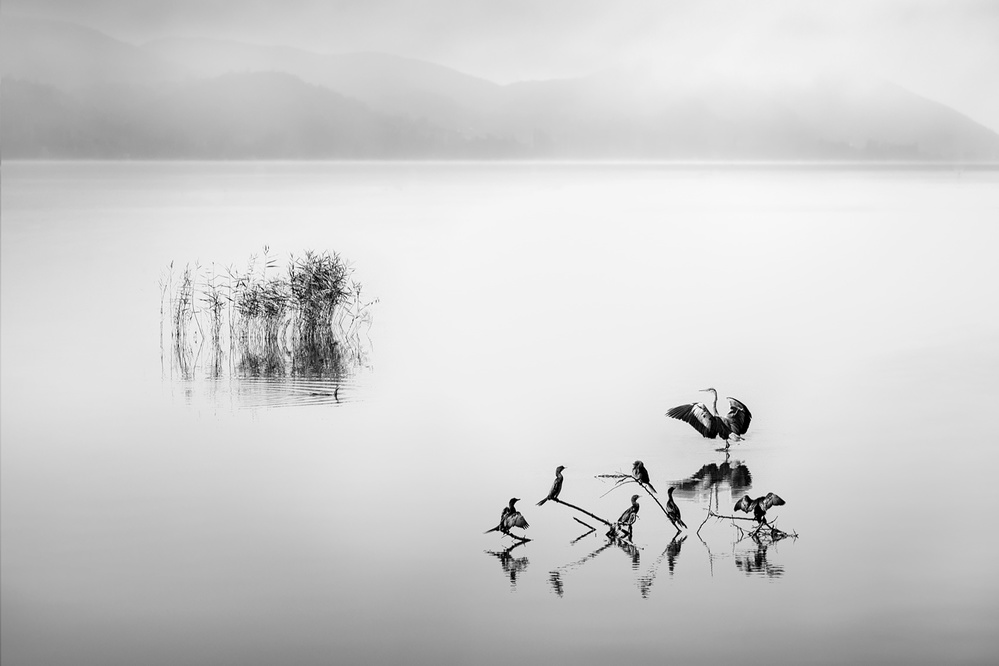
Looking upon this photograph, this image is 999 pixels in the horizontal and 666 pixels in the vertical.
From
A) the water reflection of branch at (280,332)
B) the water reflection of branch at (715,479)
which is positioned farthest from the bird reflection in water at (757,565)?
the water reflection of branch at (280,332)

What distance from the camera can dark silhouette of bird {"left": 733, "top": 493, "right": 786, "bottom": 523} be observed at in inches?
227

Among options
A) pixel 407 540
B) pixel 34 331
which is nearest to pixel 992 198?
pixel 34 331

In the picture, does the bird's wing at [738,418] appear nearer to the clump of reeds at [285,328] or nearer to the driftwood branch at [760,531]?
the driftwood branch at [760,531]

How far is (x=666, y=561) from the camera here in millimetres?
5590

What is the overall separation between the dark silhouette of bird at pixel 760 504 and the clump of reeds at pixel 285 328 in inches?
183

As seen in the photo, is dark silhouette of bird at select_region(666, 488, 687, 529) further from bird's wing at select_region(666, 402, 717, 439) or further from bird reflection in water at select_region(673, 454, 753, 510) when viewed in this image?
bird's wing at select_region(666, 402, 717, 439)

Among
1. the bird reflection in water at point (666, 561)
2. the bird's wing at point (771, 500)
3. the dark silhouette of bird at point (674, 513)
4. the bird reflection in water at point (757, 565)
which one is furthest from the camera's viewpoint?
the dark silhouette of bird at point (674, 513)

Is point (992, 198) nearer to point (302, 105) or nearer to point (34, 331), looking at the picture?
Answer: point (302, 105)

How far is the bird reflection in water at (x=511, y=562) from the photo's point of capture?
220 inches

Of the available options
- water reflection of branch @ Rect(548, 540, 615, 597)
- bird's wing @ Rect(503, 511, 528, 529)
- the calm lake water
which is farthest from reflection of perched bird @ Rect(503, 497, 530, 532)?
water reflection of branch @ Rect(548, 540, 615, 597)


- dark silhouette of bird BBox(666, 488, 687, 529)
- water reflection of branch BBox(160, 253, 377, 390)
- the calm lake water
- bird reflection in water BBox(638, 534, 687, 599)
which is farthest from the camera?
water reflection of branch BBox(160, 253, 377, 390)

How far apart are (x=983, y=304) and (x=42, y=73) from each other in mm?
25826

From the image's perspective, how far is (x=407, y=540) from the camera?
20.6 feet

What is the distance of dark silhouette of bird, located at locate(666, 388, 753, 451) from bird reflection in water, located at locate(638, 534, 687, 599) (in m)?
1.69
